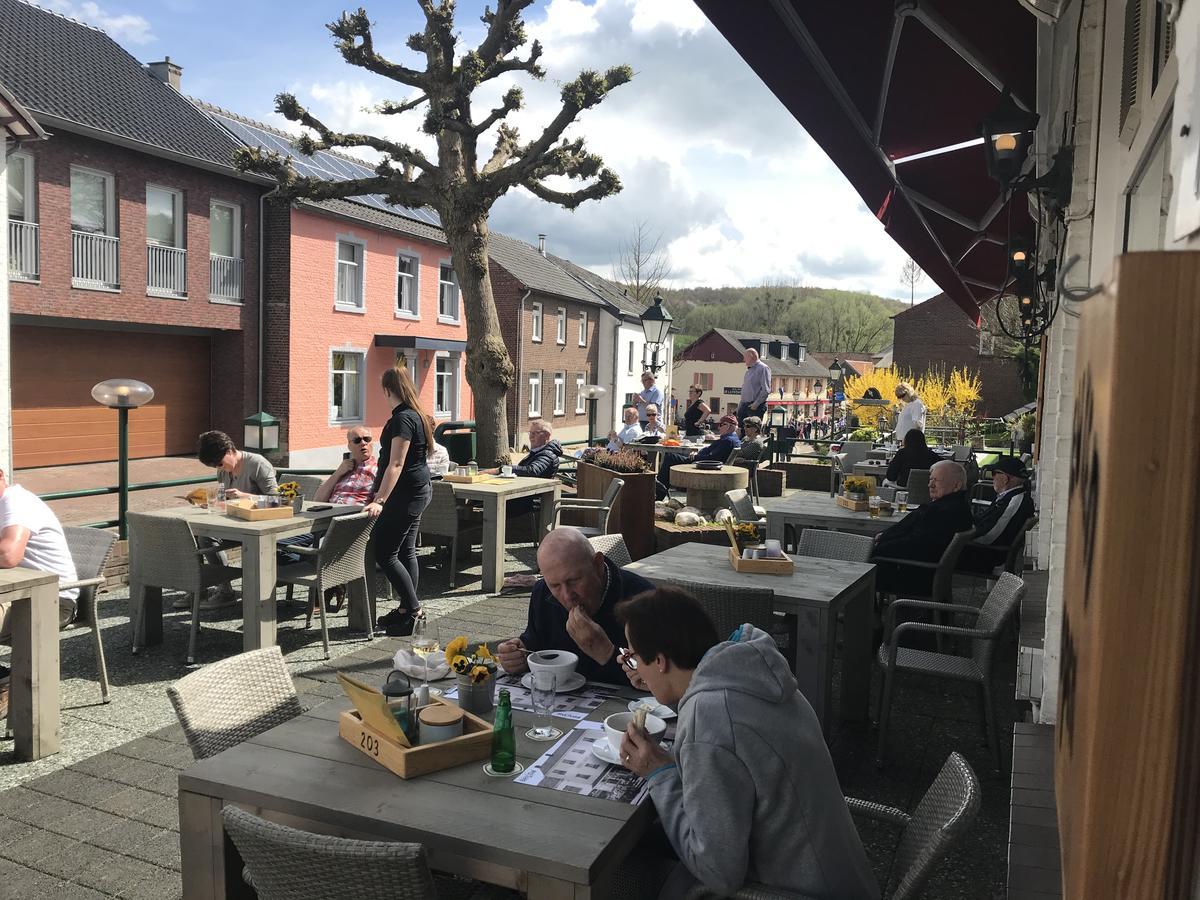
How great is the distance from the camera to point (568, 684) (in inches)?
124

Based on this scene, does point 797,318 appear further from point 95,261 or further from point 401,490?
point 401,490

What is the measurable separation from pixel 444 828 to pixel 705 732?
25.9 inches

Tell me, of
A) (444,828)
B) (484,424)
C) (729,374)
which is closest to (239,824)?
(444,828)

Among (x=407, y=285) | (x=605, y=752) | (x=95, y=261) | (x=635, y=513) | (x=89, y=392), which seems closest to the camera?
(x=605, y=752)

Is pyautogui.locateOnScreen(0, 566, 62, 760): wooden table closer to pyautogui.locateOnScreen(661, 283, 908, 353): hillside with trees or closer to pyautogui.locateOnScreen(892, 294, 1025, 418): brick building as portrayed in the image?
pyautogui.locateOnScreen(892, 294, 1025, 418): brick building

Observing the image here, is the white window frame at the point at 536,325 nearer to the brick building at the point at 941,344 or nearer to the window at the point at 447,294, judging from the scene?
the window at the point at 447,294

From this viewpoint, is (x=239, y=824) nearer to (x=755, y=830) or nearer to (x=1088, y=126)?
(x=755, y=830)

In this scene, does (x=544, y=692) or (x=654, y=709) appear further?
(x=544, y=692)

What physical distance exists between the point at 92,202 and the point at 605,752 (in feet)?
65.4

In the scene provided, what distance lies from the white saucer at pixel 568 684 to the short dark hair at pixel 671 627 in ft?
2.07

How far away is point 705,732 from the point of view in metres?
2.17

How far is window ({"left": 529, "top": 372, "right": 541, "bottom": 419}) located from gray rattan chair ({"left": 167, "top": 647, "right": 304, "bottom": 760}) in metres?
29.5

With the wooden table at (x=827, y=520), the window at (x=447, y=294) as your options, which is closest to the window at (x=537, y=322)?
the window at (x=447, y=294)

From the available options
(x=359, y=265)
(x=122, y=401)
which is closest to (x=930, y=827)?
(x=122, y=401)
